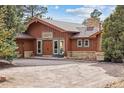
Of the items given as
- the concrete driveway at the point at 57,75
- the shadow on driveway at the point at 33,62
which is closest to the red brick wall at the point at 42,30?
the shadow on driveway at the point at 33,62

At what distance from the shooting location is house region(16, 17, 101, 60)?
13.2 meters

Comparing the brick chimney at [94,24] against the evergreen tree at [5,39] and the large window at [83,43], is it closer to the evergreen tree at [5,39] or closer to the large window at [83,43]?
the large window at [83,43]

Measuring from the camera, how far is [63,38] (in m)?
15.5

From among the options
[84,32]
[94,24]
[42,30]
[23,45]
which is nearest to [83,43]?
[84,32]

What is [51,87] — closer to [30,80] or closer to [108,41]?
[30,80]

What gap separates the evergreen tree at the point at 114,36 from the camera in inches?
485

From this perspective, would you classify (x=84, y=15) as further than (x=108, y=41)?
No

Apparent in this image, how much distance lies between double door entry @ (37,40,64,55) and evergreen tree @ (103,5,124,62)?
7.41 ft

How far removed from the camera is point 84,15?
10805 millimetres

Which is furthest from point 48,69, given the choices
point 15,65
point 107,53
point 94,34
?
point 94,34

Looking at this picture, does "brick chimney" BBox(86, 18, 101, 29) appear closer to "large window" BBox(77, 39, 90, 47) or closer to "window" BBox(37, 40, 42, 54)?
"large window" BBox(77, 39, 90, 47)

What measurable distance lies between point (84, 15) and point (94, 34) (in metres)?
3.95
